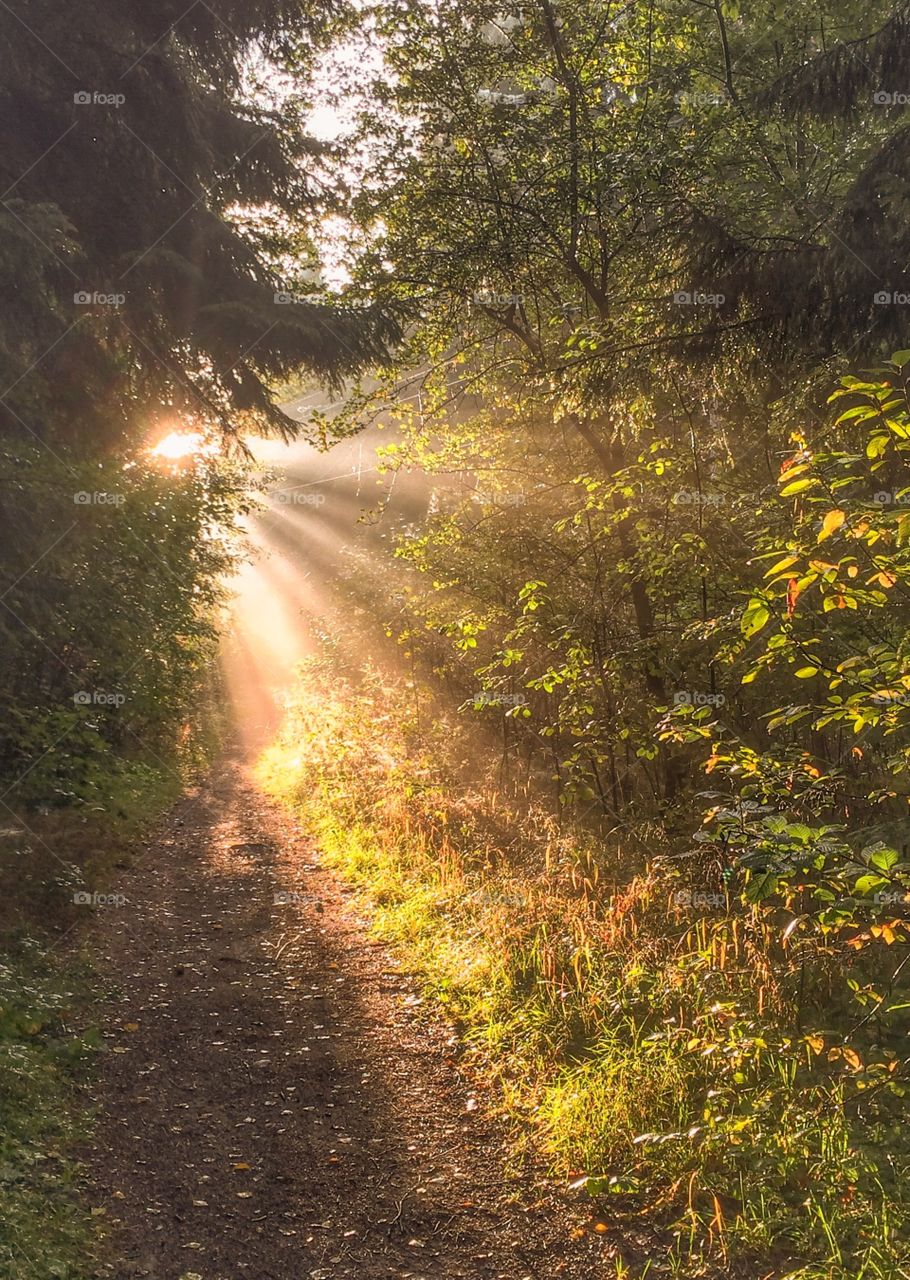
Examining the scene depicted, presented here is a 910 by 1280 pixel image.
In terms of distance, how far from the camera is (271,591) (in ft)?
168

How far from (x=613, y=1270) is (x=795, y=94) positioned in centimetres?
731

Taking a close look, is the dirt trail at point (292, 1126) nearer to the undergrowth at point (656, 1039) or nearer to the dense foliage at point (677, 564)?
the undergrowth at point (656, 1039)

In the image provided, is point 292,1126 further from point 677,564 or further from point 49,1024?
point 677,564

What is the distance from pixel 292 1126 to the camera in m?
5.06

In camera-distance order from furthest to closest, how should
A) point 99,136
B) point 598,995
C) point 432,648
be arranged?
point 432,648 < point 99,136 < point 598,995

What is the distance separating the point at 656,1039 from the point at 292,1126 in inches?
90.2

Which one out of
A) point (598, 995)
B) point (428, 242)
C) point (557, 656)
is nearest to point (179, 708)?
point (557, 656)

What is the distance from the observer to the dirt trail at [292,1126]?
4031mm

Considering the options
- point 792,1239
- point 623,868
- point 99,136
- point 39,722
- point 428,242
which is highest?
point 99,136

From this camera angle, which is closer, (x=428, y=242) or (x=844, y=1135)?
(x=844, y=1135)

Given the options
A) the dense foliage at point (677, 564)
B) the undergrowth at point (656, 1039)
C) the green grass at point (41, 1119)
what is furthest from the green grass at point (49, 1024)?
the dense foliage at point (677, 564)

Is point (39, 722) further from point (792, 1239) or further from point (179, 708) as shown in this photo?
point (792, 1239)

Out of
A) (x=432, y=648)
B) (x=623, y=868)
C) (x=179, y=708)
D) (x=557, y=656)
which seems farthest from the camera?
(x=179, y=708)

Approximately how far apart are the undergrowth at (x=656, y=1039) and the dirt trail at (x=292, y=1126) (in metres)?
0.37
